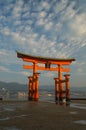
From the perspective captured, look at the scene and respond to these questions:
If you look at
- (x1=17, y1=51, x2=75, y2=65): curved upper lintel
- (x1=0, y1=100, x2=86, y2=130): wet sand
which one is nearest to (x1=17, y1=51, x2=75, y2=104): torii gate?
(x1=17, y1=51, x2=75, y2=65): curved upper lintel

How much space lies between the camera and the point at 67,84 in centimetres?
2717

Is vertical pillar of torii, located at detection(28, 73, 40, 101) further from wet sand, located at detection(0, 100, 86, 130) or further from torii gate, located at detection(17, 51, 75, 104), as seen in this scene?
wet sand, located at detection(0, 100, 86, 130)

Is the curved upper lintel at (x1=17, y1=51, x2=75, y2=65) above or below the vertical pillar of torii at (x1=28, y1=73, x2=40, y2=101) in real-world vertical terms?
above

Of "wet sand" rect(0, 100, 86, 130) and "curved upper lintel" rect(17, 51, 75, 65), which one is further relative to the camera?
"curved upper lintel" rect(17, 51, 75, 65)

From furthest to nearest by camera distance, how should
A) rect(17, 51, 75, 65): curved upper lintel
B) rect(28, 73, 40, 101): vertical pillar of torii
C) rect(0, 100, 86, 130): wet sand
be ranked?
rect(28, 73, 40, 101): vertical pillar of torii → rect(17, 51, 75, 65): curved upper lintel → rect(0, 100, 86, 130): wet sand

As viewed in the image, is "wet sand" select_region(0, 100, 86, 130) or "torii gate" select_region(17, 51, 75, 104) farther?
"torii gate" select_region(17, 51, 75, 104)

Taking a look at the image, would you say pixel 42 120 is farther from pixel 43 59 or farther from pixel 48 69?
pixel 48 69

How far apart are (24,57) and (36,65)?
2061 mm

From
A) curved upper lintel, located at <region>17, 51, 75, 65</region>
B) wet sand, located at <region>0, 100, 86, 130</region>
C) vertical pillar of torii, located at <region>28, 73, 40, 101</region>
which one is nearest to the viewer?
wet sand, located at <region>0, 100, 86, 130</region>

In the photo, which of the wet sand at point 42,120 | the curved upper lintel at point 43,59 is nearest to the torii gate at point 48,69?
the curved upper lintel at point 43,59

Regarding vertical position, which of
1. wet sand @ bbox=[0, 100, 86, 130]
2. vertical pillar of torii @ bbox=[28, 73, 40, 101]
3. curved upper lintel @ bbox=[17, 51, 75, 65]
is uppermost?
curved upper lintel @ bbox=[17, 51, 75, 65]

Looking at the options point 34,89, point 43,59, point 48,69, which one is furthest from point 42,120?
point 48,69

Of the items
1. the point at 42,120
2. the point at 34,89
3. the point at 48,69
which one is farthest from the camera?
the point at 48,69

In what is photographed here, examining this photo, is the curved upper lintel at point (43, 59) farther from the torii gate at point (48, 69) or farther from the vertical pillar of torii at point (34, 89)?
the vertical pillar of torii at point (34, 89)
